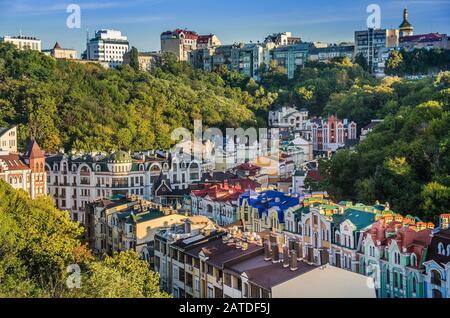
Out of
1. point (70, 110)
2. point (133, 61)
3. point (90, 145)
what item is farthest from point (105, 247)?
point (133, 61)

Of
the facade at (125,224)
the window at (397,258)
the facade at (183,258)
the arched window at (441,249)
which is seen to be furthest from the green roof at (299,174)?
the arched window at (441,249)

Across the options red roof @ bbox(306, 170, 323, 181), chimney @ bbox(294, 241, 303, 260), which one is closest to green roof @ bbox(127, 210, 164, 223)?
chimney @ bbox(294, 241, 303, 260)

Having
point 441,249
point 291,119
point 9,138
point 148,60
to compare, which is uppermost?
point 148,60

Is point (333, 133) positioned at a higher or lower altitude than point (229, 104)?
lower

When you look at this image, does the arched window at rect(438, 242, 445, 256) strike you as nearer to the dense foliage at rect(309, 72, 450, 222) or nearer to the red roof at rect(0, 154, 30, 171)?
the dense foliage at rect(309, 72, 450, 222)

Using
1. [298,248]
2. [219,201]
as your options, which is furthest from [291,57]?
[298,248]

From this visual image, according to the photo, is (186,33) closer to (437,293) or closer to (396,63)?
(396,63)
